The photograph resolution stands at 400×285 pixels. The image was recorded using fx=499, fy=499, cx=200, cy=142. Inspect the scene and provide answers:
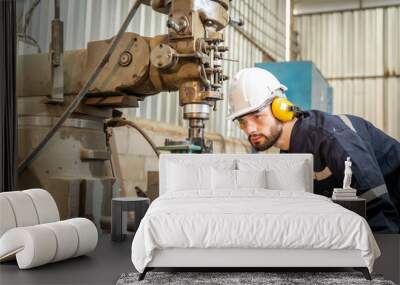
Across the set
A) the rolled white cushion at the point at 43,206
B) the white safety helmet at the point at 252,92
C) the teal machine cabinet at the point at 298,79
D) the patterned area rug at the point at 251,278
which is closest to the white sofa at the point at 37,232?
the rolled white cushion at the point at 43,206

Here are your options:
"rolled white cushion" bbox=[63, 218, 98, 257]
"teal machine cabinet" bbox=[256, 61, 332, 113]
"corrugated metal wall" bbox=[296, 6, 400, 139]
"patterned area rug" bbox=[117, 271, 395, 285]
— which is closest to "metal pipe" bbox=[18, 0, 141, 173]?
"rolled white cushion" bbox=[63, 218, 98, 257]

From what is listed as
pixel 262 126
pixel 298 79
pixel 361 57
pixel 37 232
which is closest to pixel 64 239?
pixel 37 232

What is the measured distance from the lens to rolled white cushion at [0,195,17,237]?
247cm

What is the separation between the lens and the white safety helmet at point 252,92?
12.6 ft

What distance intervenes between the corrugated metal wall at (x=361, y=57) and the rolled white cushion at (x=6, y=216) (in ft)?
29.3

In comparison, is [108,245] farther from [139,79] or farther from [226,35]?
[226,35]

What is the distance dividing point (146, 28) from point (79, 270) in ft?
11.0

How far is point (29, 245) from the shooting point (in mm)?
2322

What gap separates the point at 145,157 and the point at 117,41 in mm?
1814

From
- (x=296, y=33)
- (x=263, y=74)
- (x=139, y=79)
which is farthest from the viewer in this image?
(x=296, y=33)

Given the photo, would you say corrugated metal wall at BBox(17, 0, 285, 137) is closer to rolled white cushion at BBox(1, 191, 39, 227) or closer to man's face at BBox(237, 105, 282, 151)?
man's face at BBox(237, 105, 282, 151)

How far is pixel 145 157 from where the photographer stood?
16.6 ft

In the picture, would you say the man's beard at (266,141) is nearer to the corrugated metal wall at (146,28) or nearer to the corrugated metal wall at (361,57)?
the corrugated metal wall at (146,28)

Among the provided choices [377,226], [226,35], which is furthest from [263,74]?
[226,35]
